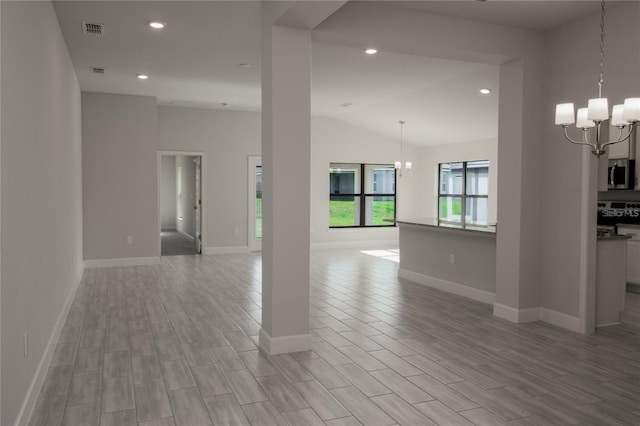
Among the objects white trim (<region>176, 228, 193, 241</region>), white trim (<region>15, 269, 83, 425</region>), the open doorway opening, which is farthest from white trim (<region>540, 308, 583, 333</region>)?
white trim (<region>176, 228, 193, 241</region>)

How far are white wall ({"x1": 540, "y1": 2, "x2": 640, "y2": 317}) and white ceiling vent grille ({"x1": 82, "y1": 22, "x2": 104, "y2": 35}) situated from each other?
429 cm

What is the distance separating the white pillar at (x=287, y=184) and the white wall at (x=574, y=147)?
7.96 feet

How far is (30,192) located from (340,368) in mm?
2337

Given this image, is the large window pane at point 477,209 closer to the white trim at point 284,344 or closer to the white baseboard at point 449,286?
the white baseboard at point 449,286

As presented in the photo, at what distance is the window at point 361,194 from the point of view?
11.0 meters

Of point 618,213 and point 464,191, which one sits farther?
point 464,191

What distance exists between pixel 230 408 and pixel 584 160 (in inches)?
141

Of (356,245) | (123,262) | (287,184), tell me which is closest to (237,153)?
(123,262)

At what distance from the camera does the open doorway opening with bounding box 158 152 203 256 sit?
32.2 feet

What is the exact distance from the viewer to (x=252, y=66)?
20.3 feet

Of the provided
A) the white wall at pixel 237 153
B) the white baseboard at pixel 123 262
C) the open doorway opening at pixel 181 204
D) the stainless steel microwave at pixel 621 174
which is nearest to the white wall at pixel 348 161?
the white wall at pixel 237 153

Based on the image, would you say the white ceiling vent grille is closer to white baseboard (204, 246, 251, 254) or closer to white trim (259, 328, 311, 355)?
white trim (259, 328, 311, 355)

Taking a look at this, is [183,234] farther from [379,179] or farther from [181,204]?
[379,179]

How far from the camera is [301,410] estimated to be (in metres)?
2.87
